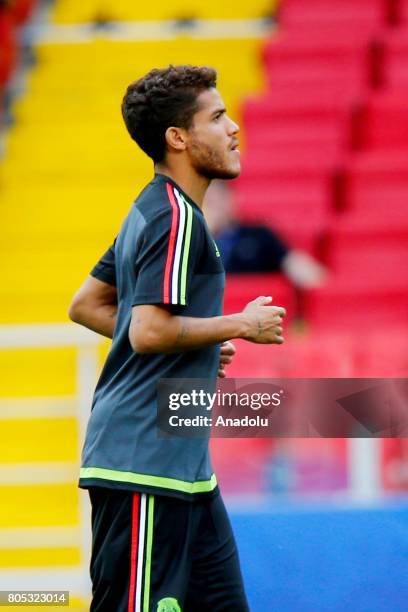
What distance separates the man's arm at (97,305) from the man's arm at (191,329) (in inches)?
17.5

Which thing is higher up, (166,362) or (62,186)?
→ (62,186)

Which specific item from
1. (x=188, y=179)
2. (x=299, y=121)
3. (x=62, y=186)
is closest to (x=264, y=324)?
(x=188, y=179)

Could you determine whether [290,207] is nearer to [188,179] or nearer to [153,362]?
[188,179]

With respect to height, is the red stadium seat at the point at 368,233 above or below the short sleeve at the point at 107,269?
above

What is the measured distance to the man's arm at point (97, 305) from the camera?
3.64m

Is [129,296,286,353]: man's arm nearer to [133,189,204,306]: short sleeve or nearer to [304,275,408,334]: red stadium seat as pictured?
[133,189,204,306]: short sleeve

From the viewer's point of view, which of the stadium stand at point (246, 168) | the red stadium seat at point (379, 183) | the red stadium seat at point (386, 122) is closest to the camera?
the stadium stand at point (246, 168)

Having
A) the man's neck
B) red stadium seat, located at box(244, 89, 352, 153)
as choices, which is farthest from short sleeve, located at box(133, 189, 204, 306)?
red stadium seat, located at box(244, 89, 352, 153)

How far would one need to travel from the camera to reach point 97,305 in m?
3.65

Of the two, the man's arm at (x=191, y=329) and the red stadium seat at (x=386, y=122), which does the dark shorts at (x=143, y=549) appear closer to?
the man's arm at (x=191, y=329)

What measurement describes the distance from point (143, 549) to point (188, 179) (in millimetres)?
853

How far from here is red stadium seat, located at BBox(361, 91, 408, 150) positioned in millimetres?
8695

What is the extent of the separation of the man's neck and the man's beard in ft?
0.06

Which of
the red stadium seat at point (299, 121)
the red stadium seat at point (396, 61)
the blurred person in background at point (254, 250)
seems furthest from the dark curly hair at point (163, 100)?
the red stadium seat at point (396, 61)
